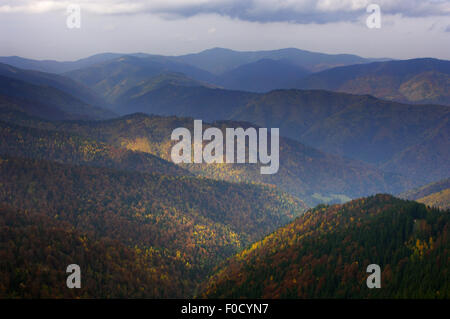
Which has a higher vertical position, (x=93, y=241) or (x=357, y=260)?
(x=93, y=241)

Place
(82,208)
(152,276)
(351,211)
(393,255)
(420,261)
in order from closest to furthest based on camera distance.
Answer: (420,261) < (393,255) < (152,276) < (351,211) < (82,208)

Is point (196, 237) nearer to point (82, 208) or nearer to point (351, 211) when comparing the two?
point (82, 208)

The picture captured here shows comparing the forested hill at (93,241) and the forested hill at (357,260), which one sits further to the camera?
the forested hill at (93,241)

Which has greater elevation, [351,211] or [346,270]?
[351,211]

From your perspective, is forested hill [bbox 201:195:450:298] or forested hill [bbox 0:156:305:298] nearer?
forested hill [bbox 201:195:450:298]

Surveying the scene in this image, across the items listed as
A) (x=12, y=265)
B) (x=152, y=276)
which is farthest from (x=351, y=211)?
(x=12, y=265)

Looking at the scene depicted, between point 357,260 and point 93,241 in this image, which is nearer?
point 357,260
